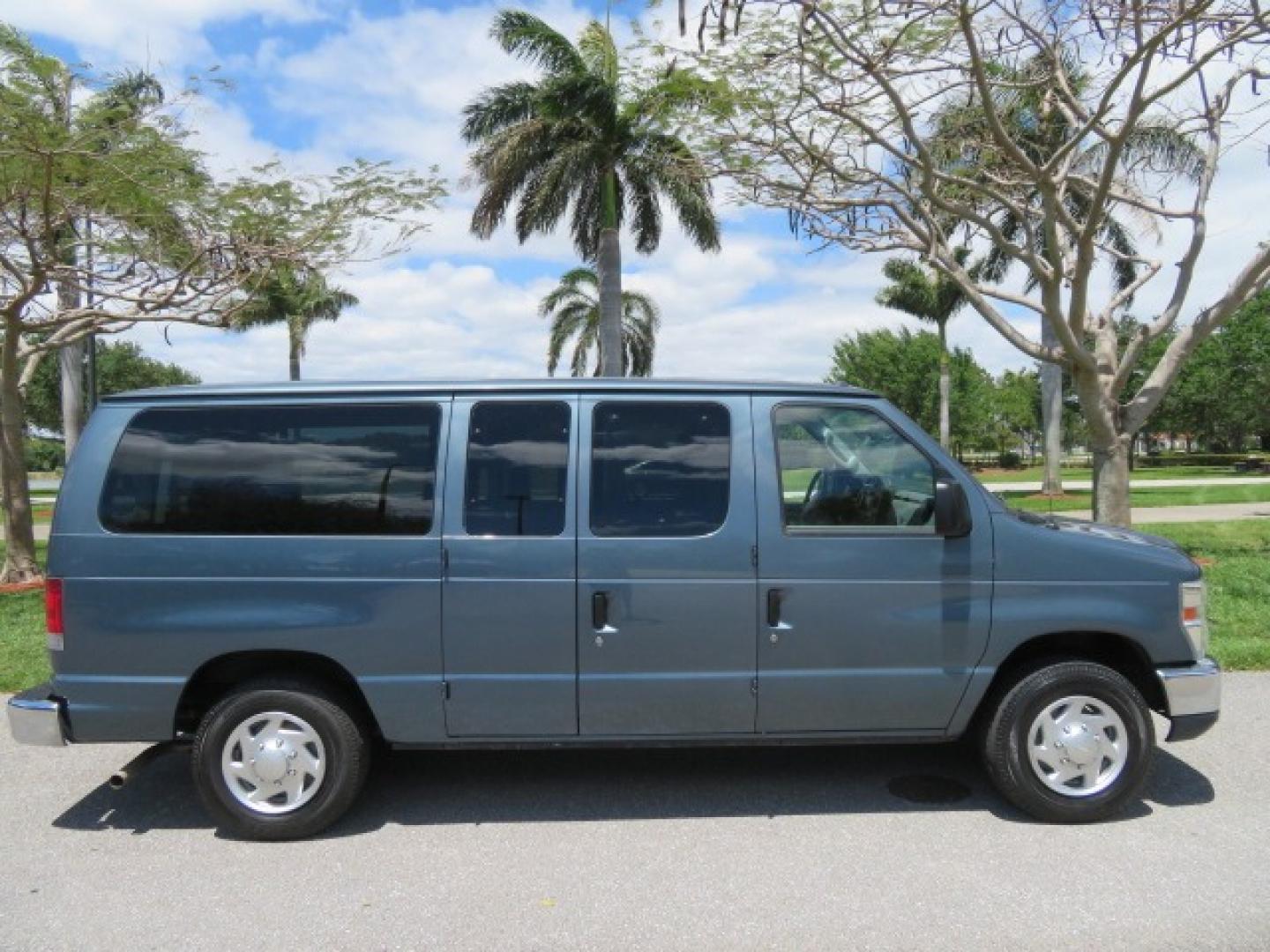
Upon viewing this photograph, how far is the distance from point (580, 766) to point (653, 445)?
73.9 inches

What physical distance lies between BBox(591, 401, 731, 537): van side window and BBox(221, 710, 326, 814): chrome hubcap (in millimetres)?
1609

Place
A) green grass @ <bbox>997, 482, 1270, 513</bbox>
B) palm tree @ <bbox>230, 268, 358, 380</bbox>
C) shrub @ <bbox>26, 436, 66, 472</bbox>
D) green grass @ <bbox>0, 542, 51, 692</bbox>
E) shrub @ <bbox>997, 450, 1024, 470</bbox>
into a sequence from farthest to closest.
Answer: shrub @ <bbox>26, 436, 66, 472</bbox> → shrub @ <bbox>997, 450, 1024, 470</bbox> → palm tree @ <bbox>230, 268, 358, 380</bbox> → green grass @ <bbox>997, 482, 1270, 513</bbox> → green grass @ <bbox>0, 542, 51, 692</bbox>

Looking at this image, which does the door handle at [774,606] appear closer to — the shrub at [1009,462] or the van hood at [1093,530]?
the van hood at [1093,530]

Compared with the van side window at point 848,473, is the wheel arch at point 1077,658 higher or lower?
lower

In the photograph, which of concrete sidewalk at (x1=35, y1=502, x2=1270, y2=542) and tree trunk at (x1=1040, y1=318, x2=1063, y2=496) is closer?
concrete sidewalk at (x1=35, y1=502, x2=1270, y2=542)

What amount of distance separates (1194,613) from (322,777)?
404 centimetres

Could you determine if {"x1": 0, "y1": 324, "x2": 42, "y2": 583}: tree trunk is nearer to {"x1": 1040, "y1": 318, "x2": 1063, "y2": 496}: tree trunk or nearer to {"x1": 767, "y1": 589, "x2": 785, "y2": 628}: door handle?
{"x1": 767, "y1": 589, "x2": 785, "y2": 628}: door handle

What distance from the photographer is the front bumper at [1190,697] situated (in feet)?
13.5

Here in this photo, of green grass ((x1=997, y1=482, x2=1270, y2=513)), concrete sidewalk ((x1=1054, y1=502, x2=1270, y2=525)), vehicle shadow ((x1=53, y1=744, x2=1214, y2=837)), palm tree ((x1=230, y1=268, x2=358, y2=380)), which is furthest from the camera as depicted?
palm tree ((x1=230, y1=268, x2=358, y2=380))

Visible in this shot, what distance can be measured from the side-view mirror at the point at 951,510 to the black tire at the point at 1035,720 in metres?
0.78

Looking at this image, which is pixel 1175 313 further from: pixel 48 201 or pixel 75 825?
pixel 48 201

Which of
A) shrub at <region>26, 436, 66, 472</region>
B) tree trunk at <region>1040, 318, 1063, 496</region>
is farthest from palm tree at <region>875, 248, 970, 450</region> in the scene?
shrub at <region>26, 436, 66, 472</region>

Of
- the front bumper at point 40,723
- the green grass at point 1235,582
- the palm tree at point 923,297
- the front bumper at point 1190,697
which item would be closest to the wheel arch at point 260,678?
the front bumper at point 40,723

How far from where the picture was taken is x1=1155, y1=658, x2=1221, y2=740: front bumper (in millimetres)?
4117
